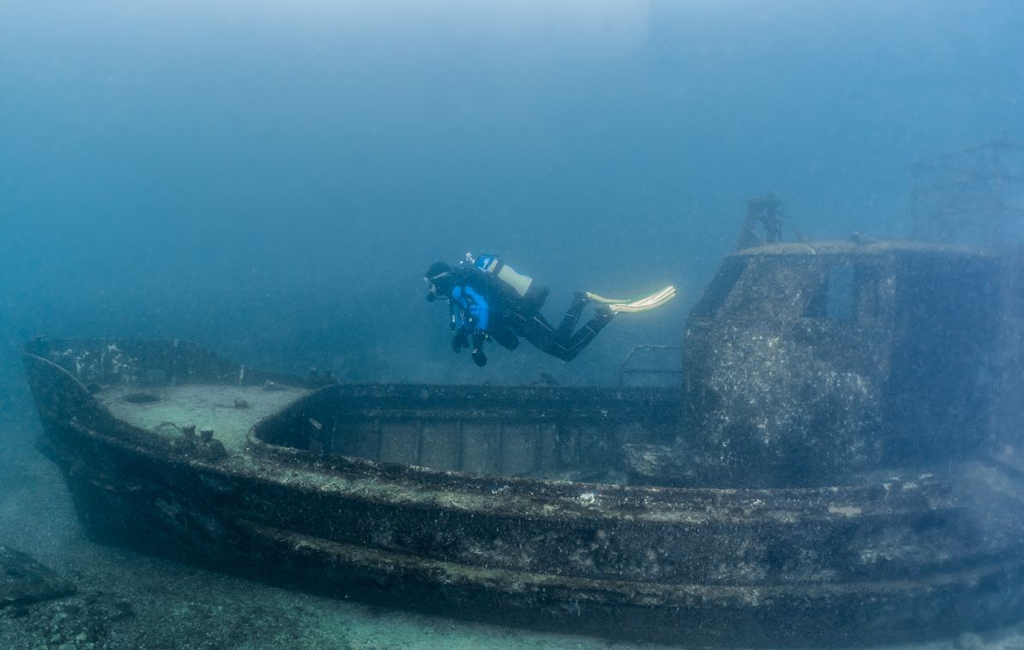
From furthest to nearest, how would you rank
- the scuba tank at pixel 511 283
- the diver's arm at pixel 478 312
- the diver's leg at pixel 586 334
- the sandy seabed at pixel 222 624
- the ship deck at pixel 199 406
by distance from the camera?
the diver's leg at pixel 586 334 < the scuba tank at pixel 511 283 < the diver's arm at pixel 478 312 < the ship deck at pixel 199 406 < the sandy seabed at pixel 222 624

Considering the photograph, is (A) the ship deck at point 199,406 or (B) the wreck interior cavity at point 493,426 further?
(B) the wreck interior cavity at point 493,426

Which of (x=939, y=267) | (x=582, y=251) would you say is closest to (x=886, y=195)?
(x=582, y=251)

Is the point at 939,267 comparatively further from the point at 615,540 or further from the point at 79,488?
the point at 79,488

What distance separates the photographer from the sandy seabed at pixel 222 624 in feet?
13.7

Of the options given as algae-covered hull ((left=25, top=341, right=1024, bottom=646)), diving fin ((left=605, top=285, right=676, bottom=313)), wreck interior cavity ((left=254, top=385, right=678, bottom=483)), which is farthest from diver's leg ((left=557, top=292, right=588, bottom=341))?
algae-covered hull ((left=25, top=341, right=1024, bottom=646))

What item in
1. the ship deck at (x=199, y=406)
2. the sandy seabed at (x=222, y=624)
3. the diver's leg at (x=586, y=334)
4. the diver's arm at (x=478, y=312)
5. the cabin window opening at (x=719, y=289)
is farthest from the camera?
the cabin window opening at (x=719, y=289)

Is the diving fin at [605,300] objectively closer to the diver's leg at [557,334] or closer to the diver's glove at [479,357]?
the diver's leg at [557,334]

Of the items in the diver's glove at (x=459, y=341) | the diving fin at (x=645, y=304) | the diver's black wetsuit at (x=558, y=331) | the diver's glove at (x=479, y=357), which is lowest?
the diver's glove at (x=479, y=357)

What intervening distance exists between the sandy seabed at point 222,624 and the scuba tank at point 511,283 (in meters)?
3.73

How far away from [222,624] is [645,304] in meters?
5.59

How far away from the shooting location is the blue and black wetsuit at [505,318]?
6652mm

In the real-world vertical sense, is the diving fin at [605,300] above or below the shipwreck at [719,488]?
above

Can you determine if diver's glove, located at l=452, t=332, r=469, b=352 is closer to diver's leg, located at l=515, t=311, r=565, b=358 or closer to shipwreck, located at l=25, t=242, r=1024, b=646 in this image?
diver's leg, located at l=515, t=311, r=565, b=358

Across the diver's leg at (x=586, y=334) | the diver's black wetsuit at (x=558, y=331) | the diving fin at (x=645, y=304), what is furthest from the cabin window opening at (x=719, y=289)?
the diver's black wetsuit at (x=558, y=331)
